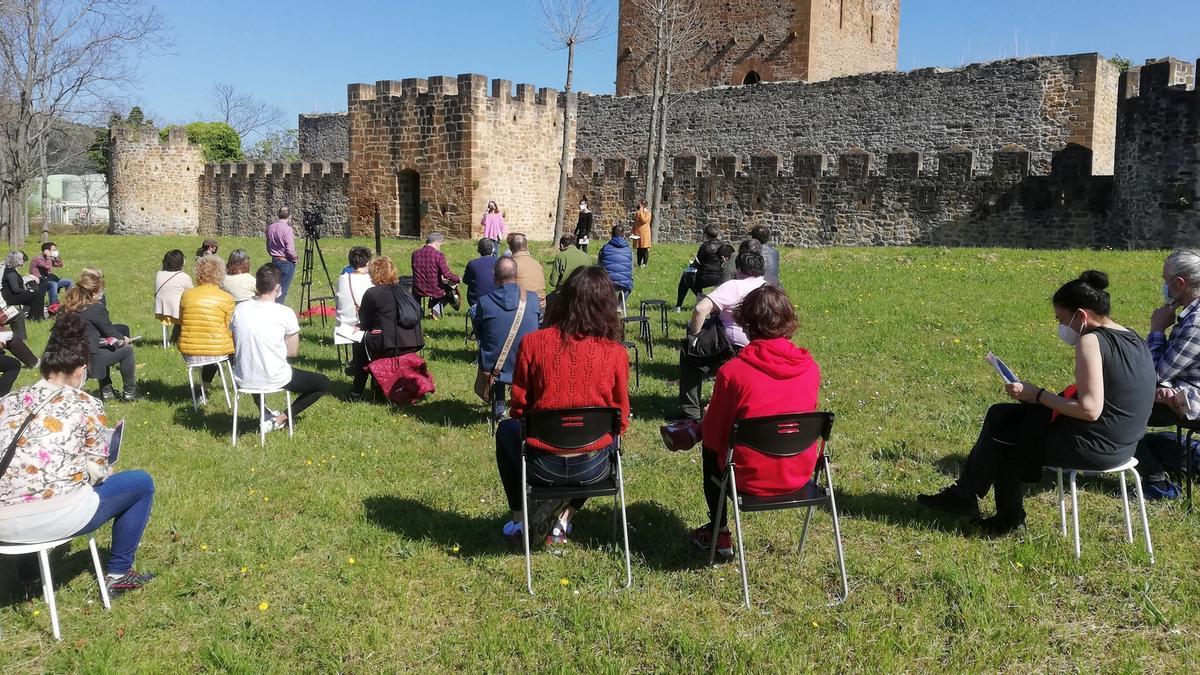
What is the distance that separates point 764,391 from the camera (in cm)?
419

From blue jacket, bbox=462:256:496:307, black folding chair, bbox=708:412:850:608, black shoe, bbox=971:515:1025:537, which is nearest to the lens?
black folding chair, bbox=708:412:850:608

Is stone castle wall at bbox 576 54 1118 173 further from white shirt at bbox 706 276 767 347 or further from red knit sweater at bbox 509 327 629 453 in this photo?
red knit sweater at bbox 509 327 629 453

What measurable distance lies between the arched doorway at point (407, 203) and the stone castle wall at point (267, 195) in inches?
130

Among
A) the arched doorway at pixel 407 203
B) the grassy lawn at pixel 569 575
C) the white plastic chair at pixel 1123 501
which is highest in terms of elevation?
the arched doorway at pixel 407 203

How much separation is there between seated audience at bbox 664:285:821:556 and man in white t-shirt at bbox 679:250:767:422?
1.98m

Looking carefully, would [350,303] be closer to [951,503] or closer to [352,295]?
[352,295]

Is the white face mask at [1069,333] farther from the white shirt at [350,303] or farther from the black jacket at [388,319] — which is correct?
the white shirt at [350,303]

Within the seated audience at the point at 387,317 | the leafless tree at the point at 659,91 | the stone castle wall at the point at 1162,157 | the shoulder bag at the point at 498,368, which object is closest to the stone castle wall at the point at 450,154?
the leafless tree at the point at 659,91

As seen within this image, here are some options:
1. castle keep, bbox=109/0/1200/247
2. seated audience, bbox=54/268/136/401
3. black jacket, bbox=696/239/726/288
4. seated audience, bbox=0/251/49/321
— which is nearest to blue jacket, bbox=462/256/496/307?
black jacket, bbox=696/239/726/288

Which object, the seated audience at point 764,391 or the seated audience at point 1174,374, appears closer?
the seated audience at point 764,391

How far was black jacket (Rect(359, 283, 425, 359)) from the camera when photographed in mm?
7656

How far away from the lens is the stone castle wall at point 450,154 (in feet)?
73.9

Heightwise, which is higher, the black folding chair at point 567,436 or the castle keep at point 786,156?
the castle keep at point 786,156

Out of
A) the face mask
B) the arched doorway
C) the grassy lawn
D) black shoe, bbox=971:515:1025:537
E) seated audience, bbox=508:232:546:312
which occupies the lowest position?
the grassy lawn
